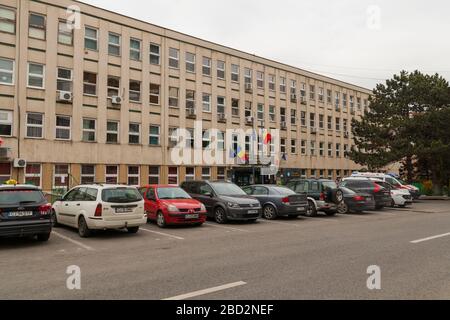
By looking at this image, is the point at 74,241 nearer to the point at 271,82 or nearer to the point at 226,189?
the point at 226,189

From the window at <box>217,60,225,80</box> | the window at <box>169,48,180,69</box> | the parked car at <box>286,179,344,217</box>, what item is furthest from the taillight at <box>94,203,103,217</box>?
the window at <box>217,60,225,80</box>

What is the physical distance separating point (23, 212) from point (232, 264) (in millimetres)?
5630

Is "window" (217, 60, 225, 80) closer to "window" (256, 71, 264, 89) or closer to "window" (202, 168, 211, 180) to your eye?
"window" (256, 71, 264, 89)

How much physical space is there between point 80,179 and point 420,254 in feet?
70.4

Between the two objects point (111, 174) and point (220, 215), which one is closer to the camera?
point (220, 215)

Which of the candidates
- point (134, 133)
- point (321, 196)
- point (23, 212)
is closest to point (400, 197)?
point (321, 196)

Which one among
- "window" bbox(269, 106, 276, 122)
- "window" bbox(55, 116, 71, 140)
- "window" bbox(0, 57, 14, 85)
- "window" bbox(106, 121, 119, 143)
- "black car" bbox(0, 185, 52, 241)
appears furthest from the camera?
"window" bbox(269, 106, 276, 122)

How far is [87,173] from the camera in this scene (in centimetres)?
2580

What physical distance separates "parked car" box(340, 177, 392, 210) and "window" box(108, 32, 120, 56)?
17556 millimetres

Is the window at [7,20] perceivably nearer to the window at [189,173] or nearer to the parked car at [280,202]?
the window at [189,173]

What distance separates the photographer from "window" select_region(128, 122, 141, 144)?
28089 millimetres

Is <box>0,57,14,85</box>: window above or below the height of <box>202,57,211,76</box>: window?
below

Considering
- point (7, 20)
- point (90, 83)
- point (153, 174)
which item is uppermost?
point (7, 20)

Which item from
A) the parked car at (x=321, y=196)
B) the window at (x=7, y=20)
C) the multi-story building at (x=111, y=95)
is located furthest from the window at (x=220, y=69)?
the parked car at (x=321, y=196)
